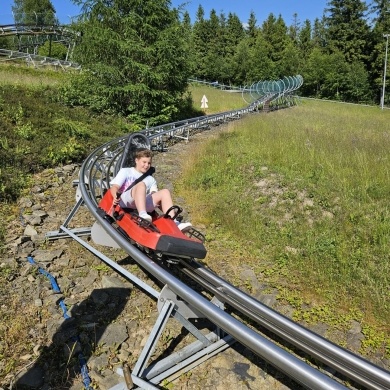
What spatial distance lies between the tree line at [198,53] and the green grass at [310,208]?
22.2ft

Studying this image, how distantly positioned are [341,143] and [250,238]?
4668 millimetres

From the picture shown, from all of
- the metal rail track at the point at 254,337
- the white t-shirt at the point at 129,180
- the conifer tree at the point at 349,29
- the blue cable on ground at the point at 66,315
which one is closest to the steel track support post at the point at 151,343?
the metal rail track at the point at 254,337

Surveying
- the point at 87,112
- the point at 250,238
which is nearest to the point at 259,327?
the point at 250,238

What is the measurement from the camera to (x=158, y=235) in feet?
11.7

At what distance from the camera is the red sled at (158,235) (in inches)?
140

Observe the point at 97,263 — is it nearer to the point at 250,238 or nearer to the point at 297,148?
the point at 250,238

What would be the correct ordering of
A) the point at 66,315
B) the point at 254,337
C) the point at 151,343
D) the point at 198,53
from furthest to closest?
Result: the point at 198,53
the point at 66,315
the point at 151,343
the point at 254,337

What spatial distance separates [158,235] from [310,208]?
325 cm

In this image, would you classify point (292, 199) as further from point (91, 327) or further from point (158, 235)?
point (91, 327)

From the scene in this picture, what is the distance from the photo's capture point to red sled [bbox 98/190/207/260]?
11.6 feet

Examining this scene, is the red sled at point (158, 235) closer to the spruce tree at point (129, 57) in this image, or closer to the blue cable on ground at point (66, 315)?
the blue cable on ground at point (66, 315)

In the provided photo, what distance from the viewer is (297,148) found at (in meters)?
8.66

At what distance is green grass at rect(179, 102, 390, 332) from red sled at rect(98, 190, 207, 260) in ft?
4.82

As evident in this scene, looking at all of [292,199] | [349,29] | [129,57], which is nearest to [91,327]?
[292,199]
